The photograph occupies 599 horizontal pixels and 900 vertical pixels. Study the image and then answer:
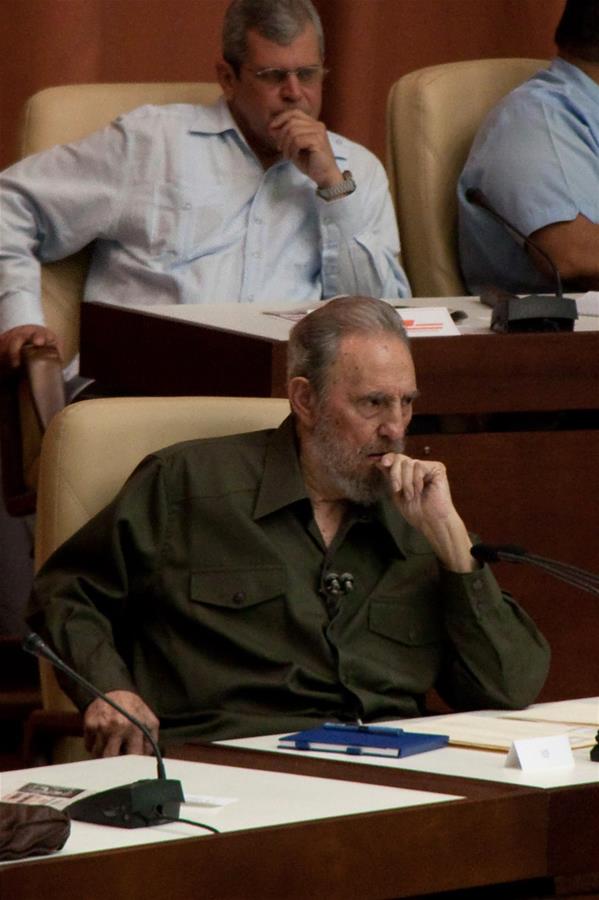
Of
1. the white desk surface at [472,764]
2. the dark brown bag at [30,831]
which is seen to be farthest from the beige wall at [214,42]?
the dark brown bag at [30,831]

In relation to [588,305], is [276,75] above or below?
above

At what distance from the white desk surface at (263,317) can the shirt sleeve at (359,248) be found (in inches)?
14.0

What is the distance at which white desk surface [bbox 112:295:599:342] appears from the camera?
3.22 m

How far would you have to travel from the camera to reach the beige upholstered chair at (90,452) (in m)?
2.76

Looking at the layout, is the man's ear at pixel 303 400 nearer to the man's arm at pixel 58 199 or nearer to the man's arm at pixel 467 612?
the man's arm at pixel 467 612

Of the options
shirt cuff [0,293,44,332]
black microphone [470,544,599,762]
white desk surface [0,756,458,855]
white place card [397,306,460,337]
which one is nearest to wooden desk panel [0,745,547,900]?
white desk surface [0,756,458,855]

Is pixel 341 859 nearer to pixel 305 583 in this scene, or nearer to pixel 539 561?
pixel 539 561

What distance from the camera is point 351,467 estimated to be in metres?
2.73

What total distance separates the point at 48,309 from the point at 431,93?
3.05ft

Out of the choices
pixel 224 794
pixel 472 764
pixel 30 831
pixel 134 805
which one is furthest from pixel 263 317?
pixel 30 831

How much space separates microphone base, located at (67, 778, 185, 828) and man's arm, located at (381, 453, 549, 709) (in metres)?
0.84

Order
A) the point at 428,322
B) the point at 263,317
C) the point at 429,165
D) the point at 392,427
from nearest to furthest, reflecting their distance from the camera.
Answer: the point at 392,427 < the point at 428,322 < the point at 263,317 < the point at 429,165

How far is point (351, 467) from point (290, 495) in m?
0.09

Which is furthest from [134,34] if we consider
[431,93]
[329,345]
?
[329,345]
